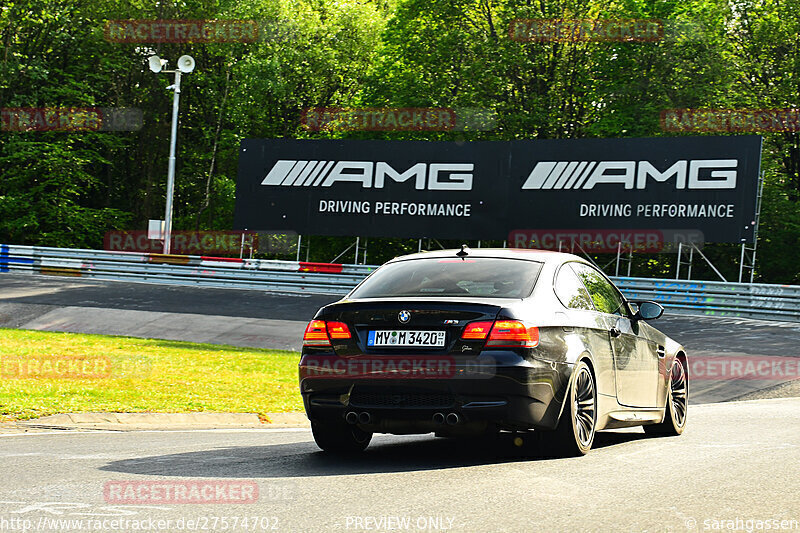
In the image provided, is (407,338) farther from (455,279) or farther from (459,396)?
(455,279)

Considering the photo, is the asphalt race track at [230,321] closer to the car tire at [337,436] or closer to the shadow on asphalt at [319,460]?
the shadow on asphalt at [319,460]

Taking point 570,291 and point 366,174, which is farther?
point 366,174

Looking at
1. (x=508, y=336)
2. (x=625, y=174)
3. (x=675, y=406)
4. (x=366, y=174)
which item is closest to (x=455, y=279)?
(x=508, y=336)

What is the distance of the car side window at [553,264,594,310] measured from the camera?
24.8 ft

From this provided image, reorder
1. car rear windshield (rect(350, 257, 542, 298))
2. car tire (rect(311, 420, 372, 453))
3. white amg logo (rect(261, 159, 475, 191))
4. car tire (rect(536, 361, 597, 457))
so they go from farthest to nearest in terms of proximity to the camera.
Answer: white amg logo (rect(261, 159, 475, 191)) < car tire (rect(311, 420, 372, 453)) < car rear windshield (rect(350, 257, 542, 298)) < car tire (rect(536, 361, 597, 457))

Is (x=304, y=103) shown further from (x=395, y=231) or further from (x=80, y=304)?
(x=80, y=304)

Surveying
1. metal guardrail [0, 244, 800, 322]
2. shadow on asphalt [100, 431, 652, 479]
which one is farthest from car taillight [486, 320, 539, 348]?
metal guardrail [0, 244, 800, 322]

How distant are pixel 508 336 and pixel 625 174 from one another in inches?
938

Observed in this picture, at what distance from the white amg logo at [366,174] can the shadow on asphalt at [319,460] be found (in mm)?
23260

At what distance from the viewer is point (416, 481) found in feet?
20.6

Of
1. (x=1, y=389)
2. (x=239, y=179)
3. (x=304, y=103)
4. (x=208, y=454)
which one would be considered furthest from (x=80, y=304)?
(x=304, y=103)

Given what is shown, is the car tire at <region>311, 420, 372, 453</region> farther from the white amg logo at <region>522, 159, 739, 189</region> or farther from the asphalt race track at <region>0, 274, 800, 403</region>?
the white amg logo at <region>522, 159, 739, 189</region>

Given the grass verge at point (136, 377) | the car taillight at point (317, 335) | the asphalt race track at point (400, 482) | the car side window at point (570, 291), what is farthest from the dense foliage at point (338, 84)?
the car taillight at point (317, 335)

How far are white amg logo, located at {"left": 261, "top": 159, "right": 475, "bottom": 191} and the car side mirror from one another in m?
22.8
